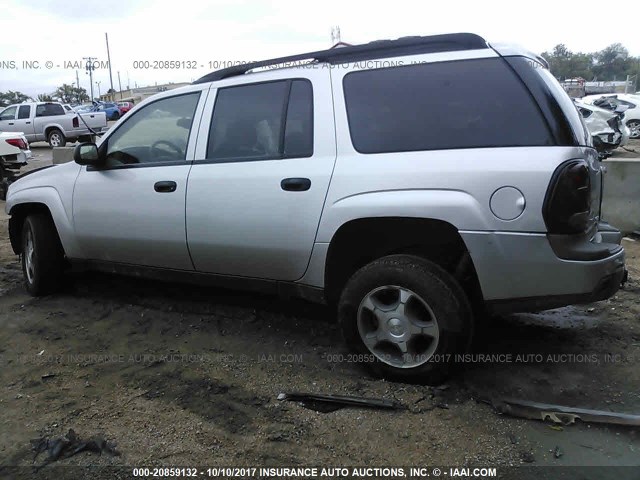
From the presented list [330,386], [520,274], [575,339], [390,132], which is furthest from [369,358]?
[575,339]

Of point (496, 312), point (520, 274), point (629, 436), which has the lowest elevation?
point (629, 436)

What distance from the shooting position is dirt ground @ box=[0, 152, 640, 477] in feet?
8.80

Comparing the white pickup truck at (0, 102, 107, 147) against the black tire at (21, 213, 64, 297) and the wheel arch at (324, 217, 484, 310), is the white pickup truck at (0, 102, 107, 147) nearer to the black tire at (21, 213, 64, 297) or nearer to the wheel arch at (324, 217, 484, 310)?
the black tire at (21, 213, 64, 297)

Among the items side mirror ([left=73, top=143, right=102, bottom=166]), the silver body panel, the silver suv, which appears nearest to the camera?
the silver suv

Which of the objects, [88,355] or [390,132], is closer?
[390,132]

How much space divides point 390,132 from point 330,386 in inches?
58.9

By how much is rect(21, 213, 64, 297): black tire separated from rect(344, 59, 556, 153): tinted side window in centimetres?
301

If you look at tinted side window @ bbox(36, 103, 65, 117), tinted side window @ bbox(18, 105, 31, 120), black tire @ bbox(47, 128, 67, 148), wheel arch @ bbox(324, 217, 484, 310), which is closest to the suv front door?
wheel arch @ bbox(324, 217, 484, 310)

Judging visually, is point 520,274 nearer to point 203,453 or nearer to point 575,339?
point 575,339

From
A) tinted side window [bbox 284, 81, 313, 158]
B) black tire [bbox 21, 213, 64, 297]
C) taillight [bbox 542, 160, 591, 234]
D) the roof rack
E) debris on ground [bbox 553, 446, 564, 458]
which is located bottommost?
debris on ground [bbox 553, 446, 564, 458]

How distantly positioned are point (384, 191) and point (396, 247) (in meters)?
0.42

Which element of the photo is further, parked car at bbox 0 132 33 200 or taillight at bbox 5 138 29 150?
taillight at bbox 5 138 29 150

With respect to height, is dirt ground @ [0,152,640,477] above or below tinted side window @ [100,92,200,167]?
below

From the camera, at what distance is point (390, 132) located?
3188mm
